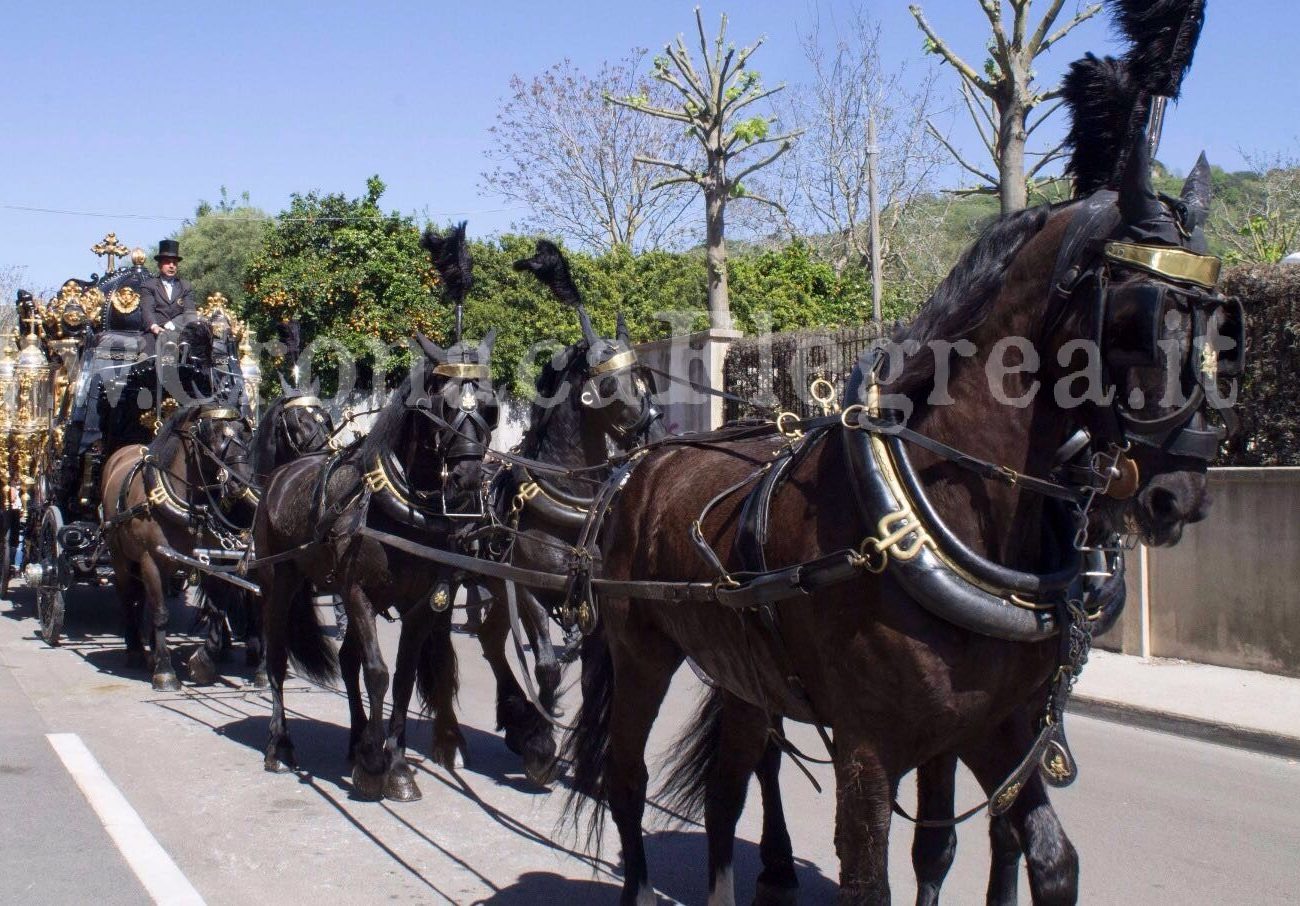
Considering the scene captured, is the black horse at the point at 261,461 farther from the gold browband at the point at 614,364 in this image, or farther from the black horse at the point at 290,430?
the gold browband at the point at 614,364

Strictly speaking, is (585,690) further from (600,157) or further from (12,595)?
(600,157)

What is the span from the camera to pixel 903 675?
3.06 m

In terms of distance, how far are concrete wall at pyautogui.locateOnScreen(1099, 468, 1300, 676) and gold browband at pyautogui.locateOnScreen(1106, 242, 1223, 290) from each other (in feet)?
24.3

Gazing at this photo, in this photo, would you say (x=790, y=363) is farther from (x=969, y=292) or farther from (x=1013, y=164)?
(x=969, y=292)

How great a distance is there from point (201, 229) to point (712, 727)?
46332 millimetres

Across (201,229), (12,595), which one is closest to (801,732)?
(12,595)

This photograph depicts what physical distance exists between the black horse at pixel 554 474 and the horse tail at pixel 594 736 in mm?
1529

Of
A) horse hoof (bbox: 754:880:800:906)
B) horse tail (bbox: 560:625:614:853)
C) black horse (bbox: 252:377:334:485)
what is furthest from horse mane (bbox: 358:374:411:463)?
horse hoof (bbox: 754:880:800:906)

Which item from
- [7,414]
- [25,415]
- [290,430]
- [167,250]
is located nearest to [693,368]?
[167,250]

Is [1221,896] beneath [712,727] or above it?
beneath

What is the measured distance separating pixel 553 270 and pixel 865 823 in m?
4.94

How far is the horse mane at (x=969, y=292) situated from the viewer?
3.23 meters

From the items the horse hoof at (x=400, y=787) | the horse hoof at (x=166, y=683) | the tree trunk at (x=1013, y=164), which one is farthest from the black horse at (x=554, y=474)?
the tree trunk at (x=1013, y=164)

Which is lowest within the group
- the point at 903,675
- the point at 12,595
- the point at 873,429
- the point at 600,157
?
the point at 12,595
